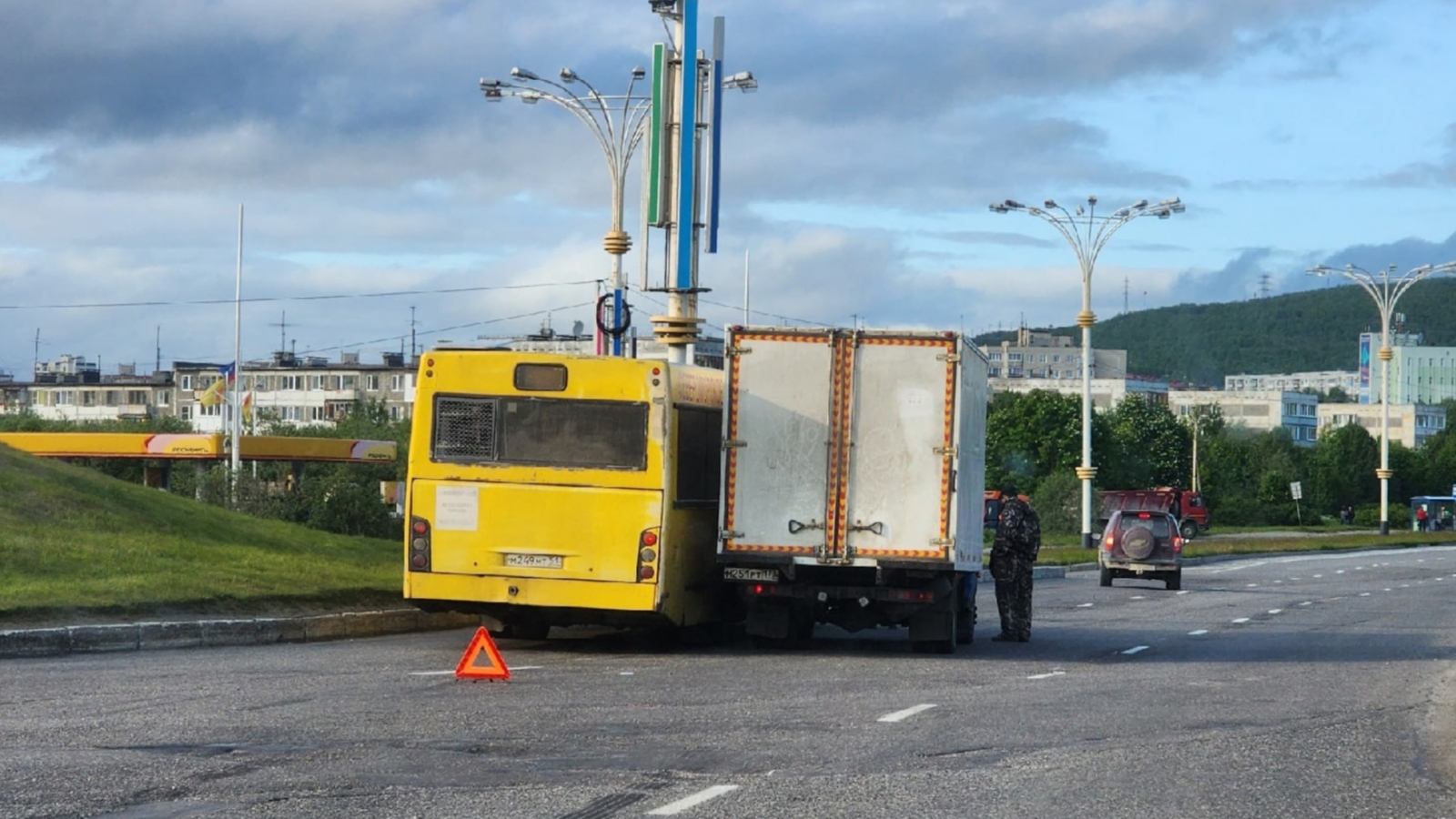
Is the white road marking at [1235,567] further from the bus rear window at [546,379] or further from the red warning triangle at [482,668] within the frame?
the red warning triangle at [482,668]

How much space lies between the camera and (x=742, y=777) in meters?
9.80

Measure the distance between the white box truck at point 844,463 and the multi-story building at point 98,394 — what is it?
167472 mm

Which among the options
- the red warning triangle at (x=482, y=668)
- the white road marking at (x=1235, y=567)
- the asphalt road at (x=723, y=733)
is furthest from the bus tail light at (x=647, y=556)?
the white road marking at (x=1235, y=567)

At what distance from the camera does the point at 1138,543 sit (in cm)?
3856

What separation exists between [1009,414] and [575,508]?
10347cm

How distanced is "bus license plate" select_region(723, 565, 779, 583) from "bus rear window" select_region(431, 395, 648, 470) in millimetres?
1482

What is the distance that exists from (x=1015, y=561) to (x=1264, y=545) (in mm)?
51165

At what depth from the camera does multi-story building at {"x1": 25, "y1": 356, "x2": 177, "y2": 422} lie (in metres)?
180

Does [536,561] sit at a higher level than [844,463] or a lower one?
lower

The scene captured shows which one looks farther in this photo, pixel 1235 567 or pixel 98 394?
pixel 98 394

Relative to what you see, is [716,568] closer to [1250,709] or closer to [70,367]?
[1250,709]

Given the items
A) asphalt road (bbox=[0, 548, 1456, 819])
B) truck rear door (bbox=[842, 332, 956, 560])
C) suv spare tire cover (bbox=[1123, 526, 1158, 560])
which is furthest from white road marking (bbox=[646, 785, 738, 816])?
suv spare tire cover (bbox=[1123, 526, 1158, 560])

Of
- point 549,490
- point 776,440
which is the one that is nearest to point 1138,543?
point 776,440

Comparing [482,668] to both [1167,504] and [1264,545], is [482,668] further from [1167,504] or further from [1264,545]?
[1264,545]
